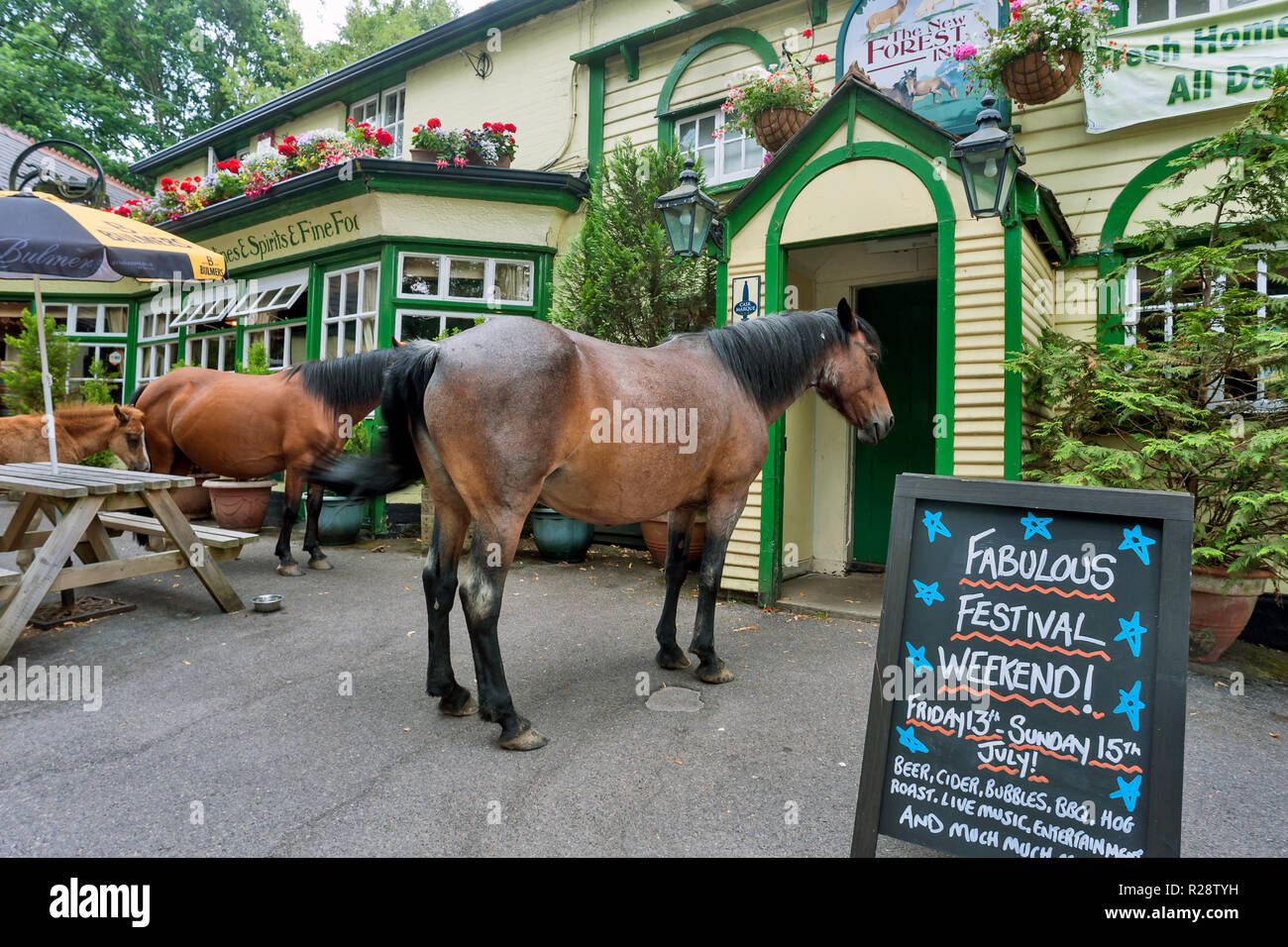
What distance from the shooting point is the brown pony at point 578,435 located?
9.10 ft

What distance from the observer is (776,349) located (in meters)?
3.78

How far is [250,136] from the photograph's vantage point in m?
12.5

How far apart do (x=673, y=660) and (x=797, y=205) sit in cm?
377

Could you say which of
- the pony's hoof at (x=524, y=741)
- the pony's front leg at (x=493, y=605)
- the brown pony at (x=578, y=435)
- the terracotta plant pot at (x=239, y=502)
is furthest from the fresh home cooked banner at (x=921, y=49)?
the terracotta plant pot at (x=239, y=502)

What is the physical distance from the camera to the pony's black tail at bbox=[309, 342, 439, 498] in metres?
2.96

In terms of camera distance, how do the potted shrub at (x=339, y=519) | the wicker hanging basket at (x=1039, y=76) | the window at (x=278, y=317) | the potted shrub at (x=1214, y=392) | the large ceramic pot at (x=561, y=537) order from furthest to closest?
the window at (x=278, y=317) < the potted shrub at (x=339, y=519) < the large ceramic pot at (x=561, y=537) < the wicker hanging basket at (x=1039, y=76) < the potted shrub at (x=1214, y=392)

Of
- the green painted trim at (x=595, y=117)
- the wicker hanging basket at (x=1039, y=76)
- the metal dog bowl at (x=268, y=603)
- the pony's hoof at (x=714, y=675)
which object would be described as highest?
the green painted trim at (x=595, y=117)

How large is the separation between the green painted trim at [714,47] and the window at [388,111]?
4.87m

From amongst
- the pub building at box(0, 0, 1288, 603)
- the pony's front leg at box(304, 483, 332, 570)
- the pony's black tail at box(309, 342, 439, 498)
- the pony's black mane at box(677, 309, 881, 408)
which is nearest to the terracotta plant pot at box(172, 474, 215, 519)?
the pub building at box(0, 0, 1288, 603)

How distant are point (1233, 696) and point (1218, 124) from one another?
434 centimetres

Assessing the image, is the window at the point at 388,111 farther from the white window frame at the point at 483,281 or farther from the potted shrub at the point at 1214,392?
the potted shrub at the point at 1214,392

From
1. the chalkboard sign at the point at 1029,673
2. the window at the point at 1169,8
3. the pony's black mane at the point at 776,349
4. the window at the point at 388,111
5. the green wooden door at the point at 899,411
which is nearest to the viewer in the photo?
the chalkboard sign at the point at 1029,673
